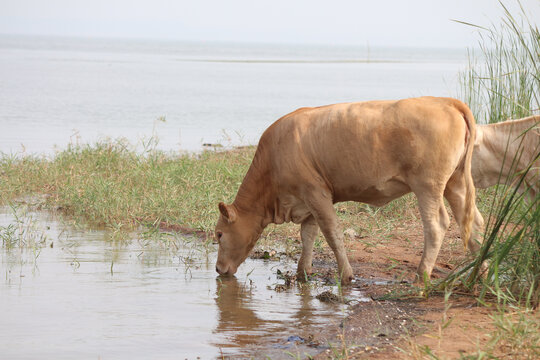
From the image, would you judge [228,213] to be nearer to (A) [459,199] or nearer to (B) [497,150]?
(A) [459,199]

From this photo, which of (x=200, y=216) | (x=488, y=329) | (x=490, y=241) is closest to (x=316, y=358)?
(x=488, y=329)

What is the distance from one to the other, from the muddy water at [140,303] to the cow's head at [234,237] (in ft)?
0.49

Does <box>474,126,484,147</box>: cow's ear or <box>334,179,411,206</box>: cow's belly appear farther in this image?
<box>474,126,484,147</box>: cow's ear

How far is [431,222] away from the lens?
681cm

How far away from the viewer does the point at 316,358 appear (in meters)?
5.22

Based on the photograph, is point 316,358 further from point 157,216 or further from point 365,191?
point 157,216

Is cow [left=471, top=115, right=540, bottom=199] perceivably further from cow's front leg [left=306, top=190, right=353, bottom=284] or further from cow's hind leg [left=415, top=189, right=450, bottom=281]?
cow's front leg [left=306, top=190, right=353, bottom=284]

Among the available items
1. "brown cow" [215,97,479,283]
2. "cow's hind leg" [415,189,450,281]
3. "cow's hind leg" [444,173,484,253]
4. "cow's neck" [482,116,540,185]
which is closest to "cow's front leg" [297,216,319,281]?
"brown cow" [215,97,479,283]

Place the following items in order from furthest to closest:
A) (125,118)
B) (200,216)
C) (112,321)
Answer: (125,118)
(200,216)
(112,321)

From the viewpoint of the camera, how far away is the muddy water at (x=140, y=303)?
5738 mm

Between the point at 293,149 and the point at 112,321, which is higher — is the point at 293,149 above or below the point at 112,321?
above

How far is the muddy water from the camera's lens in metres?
5.74

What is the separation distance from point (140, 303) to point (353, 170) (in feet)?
6.95

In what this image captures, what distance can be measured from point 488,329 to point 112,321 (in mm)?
2825
